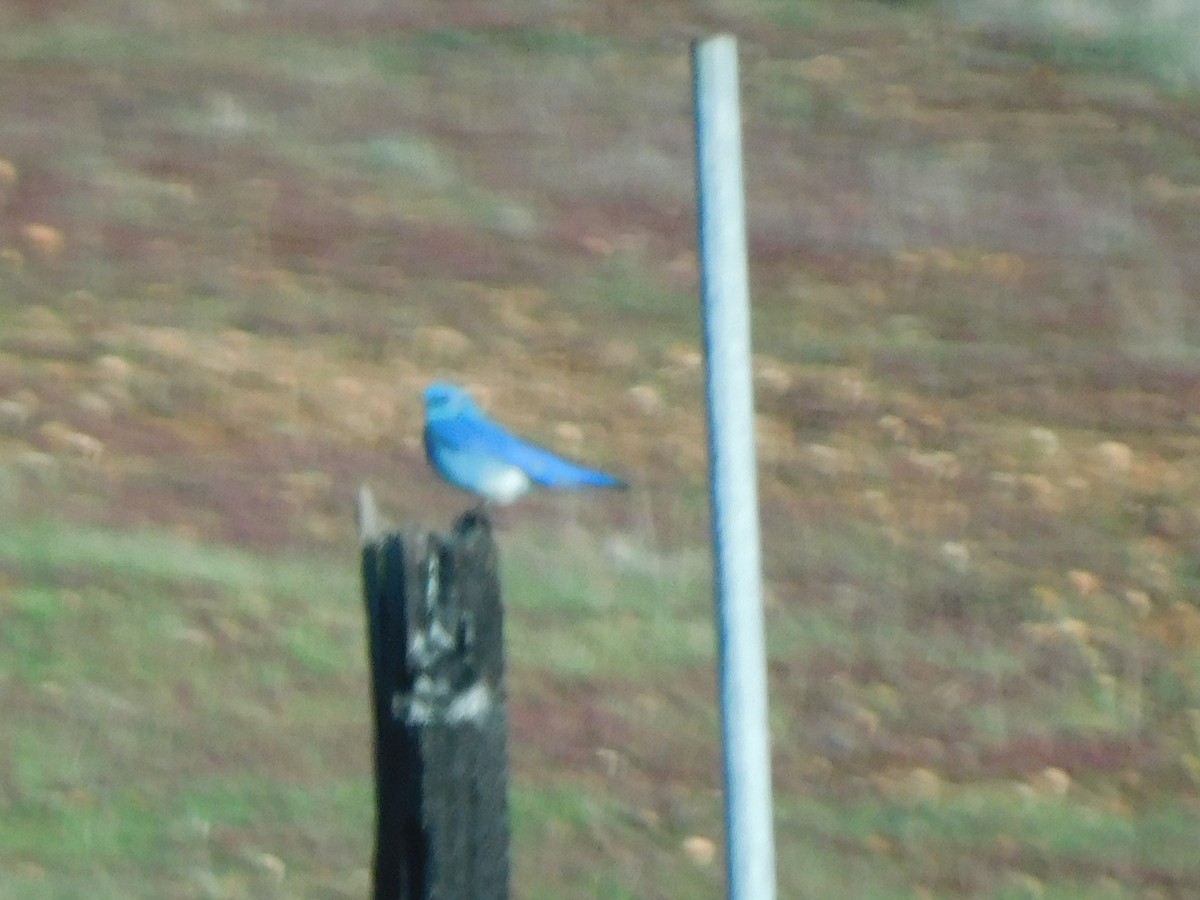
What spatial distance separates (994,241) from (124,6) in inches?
153

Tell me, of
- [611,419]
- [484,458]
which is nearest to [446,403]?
[484,458]

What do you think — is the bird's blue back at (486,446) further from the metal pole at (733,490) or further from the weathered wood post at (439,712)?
the metal pole at (733,490)

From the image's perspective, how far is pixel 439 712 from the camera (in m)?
3.04

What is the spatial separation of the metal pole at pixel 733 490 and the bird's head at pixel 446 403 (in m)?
2.54

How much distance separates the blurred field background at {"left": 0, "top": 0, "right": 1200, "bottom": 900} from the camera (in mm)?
6395

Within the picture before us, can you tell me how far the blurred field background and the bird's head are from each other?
44.0 inches

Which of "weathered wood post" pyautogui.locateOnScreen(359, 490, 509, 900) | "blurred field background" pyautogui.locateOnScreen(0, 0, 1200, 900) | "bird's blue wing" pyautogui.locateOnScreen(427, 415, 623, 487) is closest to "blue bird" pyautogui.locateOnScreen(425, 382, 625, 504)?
"bird's blue wing" pyautogui.locateOnScreen(427, 415, 623, 487)

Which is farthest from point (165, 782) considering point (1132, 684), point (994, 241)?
point (994, 241)

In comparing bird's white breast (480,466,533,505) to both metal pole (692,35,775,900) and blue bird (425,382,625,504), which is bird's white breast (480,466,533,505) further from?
metal pole (692,35,775,900)

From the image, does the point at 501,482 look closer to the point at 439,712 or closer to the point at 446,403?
the point at 446,403

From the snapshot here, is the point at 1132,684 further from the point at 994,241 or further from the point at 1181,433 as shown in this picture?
the point at 994,241

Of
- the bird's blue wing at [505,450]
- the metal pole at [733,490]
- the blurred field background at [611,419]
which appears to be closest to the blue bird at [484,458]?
the bird's blue wing at [505,450]

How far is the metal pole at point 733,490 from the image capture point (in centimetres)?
286

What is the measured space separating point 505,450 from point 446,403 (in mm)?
455
